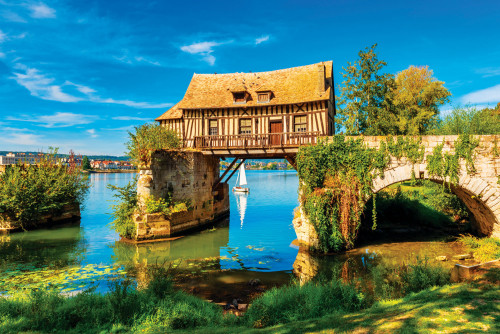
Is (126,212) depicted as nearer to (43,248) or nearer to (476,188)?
(43,248)

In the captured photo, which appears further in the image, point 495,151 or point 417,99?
point 417,99

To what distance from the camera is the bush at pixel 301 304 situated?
584 cm

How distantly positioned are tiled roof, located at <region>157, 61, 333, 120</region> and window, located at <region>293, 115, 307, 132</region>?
1185mm

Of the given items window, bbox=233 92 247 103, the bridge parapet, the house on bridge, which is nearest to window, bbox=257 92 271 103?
the house on bridge

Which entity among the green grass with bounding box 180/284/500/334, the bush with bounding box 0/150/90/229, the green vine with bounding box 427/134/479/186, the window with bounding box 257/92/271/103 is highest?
the window with bounding box 257/92/271/103

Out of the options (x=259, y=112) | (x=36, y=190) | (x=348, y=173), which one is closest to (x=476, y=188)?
(x=348, y=173)

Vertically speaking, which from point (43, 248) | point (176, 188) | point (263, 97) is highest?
point (263, 97)

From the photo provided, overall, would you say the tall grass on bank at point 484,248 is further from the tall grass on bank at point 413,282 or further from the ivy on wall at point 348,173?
the tall grass on bank at point 413,282

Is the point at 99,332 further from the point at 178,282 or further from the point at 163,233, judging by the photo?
the point at 163,233

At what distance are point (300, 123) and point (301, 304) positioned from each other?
13.3 metres

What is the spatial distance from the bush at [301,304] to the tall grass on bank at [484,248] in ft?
21.2

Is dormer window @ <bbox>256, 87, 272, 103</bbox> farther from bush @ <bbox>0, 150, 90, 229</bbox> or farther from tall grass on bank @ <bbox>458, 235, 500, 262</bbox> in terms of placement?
bush @ <bbox>0, 150, 90, 229</bbox>

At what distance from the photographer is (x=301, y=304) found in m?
6.37

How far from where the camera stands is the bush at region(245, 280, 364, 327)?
19.2 ft
